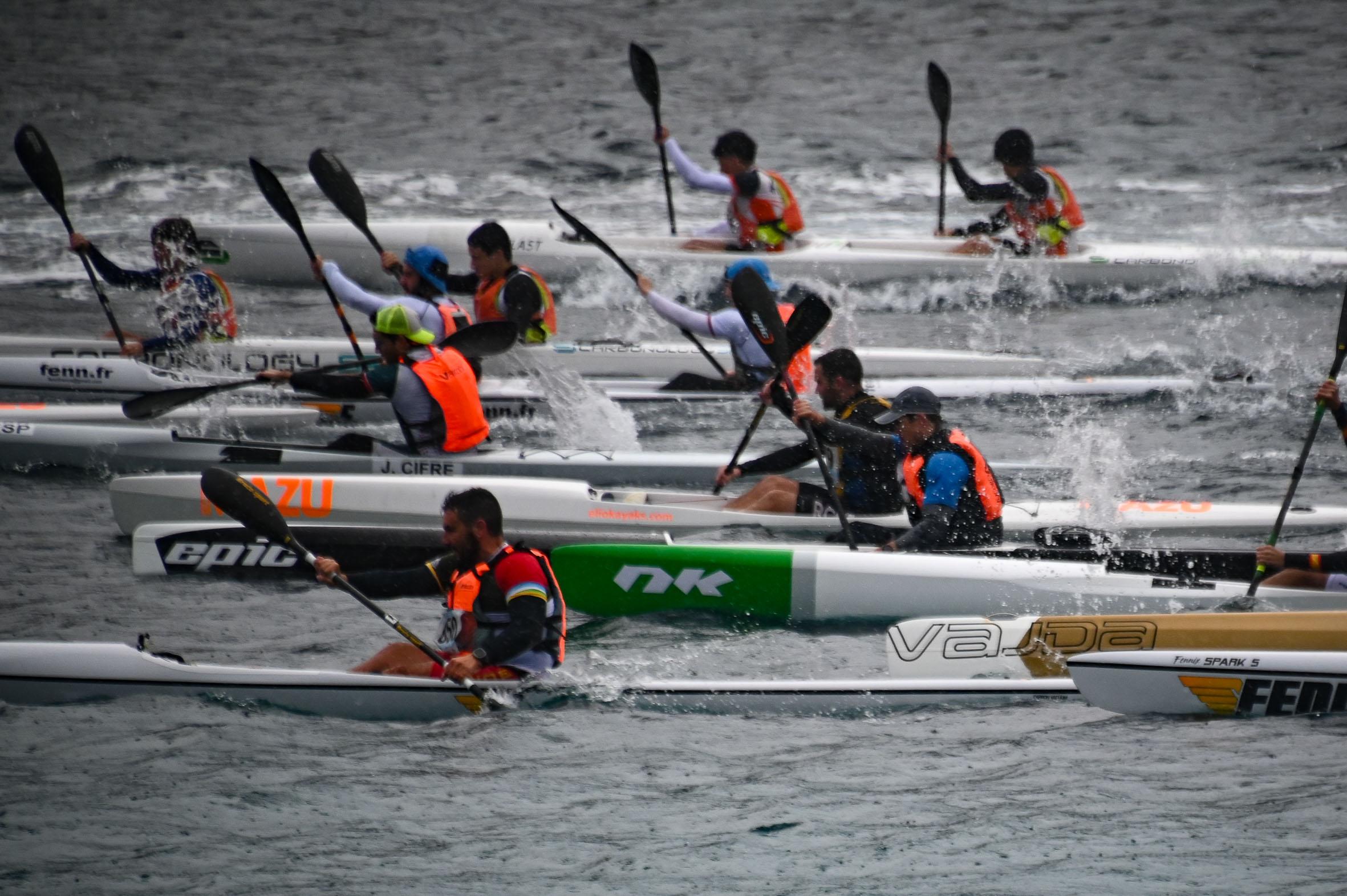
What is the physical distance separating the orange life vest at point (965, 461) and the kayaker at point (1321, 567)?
1.21 meters

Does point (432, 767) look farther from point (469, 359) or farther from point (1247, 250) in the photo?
point (1247, 250)

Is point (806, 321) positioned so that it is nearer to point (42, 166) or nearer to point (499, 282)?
point (499, 282)

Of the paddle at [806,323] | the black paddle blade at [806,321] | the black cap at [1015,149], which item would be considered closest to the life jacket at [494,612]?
the paddle at [806,323]

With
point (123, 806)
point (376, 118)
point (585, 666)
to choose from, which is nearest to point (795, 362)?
point (585, 666)

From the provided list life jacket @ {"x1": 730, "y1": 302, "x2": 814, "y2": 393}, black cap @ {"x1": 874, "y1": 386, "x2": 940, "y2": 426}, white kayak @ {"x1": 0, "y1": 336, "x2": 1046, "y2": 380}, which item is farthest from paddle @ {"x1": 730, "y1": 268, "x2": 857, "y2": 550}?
white kayak @ {"x1": 0, "y1": 336, "x2": 1046, "y2": 380}

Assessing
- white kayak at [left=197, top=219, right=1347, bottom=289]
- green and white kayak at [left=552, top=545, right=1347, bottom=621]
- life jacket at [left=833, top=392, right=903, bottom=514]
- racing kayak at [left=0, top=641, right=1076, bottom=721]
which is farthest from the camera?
white kayak at [left=197, top=219, right=1347, bottom=289]

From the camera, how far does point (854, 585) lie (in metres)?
7.23

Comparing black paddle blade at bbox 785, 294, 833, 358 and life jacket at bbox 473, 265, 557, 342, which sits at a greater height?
life jacket at bbox 473, 265, 557, 342

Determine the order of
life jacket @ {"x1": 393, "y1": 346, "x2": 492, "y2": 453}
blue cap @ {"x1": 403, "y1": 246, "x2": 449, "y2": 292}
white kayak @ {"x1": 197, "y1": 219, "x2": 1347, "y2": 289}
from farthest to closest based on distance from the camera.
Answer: white kayak @ {"x1": 197, "y1": 219, "x2": 1347, "y2": 289} < blue cap @ {"x1": 403, "y1": 246, "x2": 449, "y2": 292} < life jacket @ {"x1": 393, "y1": 346, "x2": 492, "y2": 453}

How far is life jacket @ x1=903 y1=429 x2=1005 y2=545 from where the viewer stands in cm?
Answer: 706

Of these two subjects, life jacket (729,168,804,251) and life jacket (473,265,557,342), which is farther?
life jacket (729,168,804,251)

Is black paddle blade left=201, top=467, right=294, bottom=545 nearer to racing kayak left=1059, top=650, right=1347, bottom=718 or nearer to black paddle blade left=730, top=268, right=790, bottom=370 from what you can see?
black paddle blade left=730, top=268, right=790, bottom=370

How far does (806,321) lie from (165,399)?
370 cm

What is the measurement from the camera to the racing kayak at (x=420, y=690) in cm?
601
